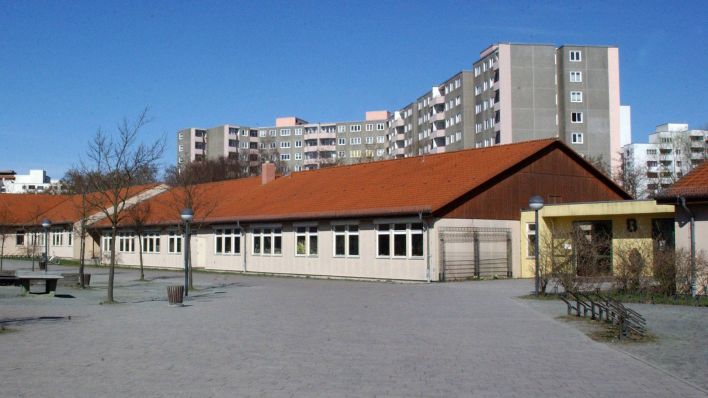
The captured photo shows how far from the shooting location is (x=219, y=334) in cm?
1352

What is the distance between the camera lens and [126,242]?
52219mm

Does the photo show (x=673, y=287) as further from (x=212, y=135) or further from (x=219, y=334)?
(x=212, y=135)

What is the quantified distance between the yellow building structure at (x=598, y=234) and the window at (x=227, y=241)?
637 inches

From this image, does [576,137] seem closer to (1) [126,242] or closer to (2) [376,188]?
(1) [126,242]

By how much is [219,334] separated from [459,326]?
4.77 m

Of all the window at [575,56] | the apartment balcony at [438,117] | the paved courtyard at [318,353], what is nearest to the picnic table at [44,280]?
the paved courtyard at [318,353]

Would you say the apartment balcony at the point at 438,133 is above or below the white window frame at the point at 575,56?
below

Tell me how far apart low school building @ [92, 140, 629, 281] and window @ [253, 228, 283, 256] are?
0.05 metres

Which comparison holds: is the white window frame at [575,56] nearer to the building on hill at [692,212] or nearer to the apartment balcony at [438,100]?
the apartment balcony at [438,100]

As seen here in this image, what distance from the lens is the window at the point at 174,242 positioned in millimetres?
45594

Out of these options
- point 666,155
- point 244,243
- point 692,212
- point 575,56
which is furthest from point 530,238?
point 666,155

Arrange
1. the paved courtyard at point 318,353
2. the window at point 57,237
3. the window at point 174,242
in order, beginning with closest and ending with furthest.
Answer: the paved courtyard at point 318,353, the window at point 174,242, the window at point 57,237

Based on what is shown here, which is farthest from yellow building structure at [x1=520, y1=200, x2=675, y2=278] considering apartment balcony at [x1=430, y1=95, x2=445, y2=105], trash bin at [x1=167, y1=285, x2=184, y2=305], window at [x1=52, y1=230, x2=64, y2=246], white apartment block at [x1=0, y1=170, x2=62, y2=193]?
Answer: white apartment block at [x1=0, y1=170, x2=62, y2=193]

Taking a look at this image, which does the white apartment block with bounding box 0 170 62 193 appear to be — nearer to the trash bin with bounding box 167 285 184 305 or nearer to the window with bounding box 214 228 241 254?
the window with bounding box 214 228 241 254
